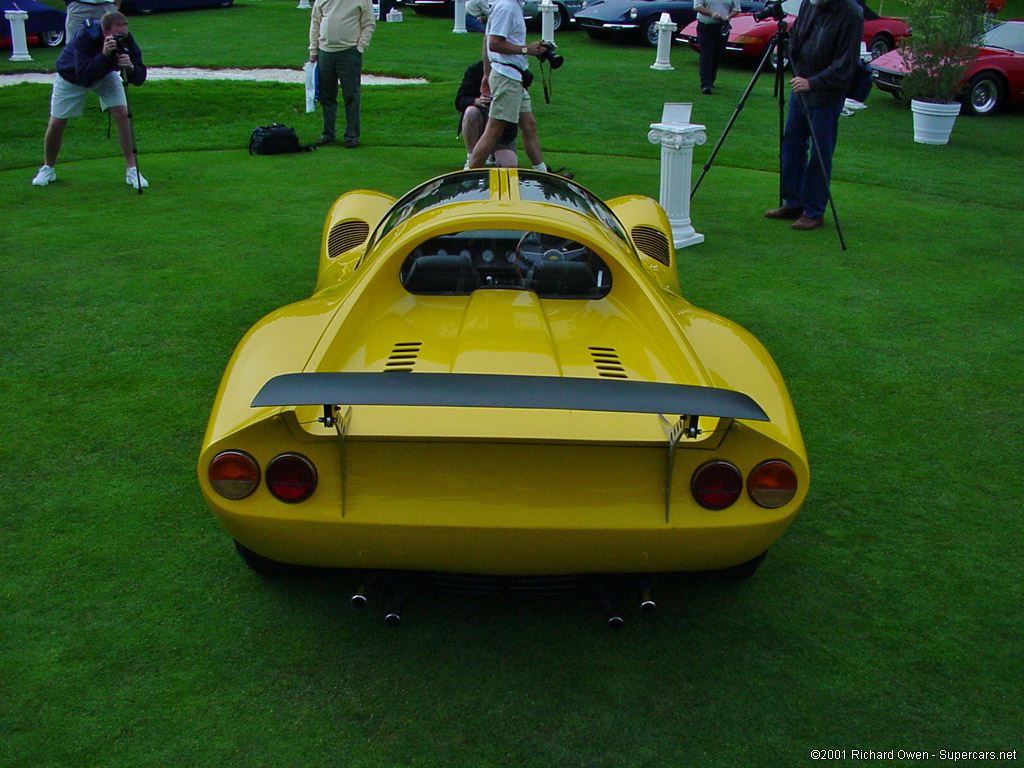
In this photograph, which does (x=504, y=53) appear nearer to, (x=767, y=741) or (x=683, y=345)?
(x=683, y=345)

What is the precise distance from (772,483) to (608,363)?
749 mm

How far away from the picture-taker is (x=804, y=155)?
7.80 m

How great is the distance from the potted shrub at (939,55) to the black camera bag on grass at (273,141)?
737cm

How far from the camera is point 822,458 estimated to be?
4082mm

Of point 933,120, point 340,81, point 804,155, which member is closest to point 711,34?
point 933,120

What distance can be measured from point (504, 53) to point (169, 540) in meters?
5.64

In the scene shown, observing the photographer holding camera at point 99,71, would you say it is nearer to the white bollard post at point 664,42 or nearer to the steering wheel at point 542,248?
the steering wheel at point 542,248

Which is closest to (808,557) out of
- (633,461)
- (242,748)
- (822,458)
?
(822,458)

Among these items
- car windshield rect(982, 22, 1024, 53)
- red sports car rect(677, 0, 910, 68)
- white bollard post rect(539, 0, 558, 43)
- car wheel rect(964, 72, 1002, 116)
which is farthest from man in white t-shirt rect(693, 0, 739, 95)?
car windshield rect(982, 22, 1024, 53)

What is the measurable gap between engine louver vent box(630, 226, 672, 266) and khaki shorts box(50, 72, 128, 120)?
5162mm

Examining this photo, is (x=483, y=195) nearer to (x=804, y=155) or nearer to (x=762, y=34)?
(x=804, y=155)

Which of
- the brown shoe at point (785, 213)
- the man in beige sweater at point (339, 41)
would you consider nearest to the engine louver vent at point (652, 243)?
the brown shoe at point (785, 213)

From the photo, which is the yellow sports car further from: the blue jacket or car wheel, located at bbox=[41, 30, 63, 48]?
car wheel, located at bbox=[41, 30, 63, 48]

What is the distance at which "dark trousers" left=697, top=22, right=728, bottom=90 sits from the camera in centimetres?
1414
